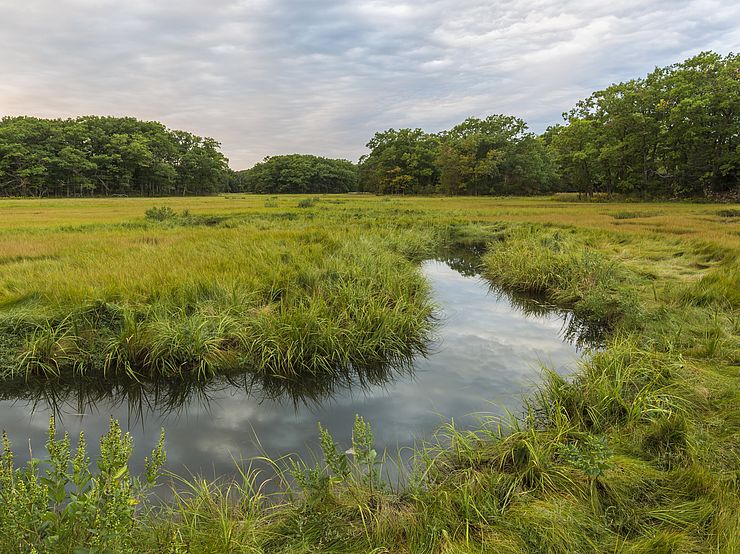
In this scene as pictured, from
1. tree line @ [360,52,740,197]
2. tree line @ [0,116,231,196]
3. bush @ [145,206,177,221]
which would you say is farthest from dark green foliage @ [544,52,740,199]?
tree line @ [0,116,231,196]

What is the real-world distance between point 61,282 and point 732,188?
52.8m

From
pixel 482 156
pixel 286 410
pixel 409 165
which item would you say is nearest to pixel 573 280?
pixel 286 410

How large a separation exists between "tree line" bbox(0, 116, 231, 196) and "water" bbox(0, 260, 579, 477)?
77.3m

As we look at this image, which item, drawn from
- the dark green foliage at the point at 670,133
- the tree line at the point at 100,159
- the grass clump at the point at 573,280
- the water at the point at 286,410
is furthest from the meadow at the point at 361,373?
the tree line at the point at 100,159

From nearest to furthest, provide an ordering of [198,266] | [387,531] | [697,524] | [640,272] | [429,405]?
[697,524] < [387,531] < [429,405] < [198,266] < [640,272]

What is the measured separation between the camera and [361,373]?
6.72 metres

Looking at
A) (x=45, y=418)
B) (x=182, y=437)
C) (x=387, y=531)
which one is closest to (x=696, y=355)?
(x=387, y=531)

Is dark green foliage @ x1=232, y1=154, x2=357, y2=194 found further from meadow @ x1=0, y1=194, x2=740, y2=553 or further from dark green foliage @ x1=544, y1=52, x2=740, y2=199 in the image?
meadow @ x1=0, y1=194, x2=740, y2=553

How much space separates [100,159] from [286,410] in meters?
88.2

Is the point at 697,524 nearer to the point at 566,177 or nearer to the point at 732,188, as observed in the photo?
the point at 732,188

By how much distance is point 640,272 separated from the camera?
1155 cm

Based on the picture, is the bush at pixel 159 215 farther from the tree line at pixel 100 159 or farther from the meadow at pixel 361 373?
the tree line at pixel 100 159

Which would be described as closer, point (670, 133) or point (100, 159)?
point (670, 133)

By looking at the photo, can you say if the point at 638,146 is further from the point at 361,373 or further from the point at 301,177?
the point at 301,177
